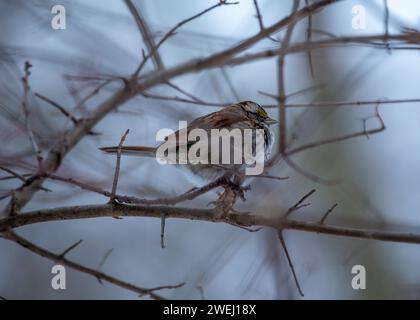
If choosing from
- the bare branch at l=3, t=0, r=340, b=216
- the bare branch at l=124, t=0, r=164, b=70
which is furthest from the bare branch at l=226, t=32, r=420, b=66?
the bare branch at l=124, t=0, r=164, b=70

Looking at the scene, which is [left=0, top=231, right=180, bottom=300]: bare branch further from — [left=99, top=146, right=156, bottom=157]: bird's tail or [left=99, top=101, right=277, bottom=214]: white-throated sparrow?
[left=99, top=146, right=156, bottom=157]: bird's tail

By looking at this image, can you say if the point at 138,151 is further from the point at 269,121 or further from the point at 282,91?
the point at 282,91

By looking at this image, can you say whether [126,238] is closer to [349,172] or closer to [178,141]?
[349,172]

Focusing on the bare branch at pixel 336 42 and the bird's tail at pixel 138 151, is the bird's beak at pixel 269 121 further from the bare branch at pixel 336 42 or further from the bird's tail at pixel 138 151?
the bare branch at pixel 336 42

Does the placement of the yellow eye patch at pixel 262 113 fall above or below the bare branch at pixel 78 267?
above

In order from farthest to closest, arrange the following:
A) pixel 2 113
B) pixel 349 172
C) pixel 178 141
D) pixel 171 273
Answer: pixel 349 172
pixel 171 273
pixel 178 141
pixel 2 113

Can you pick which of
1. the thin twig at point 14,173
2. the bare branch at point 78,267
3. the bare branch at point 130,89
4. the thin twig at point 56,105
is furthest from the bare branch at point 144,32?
the bare branch at point 78,267

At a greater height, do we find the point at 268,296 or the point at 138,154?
the point at 138,154
